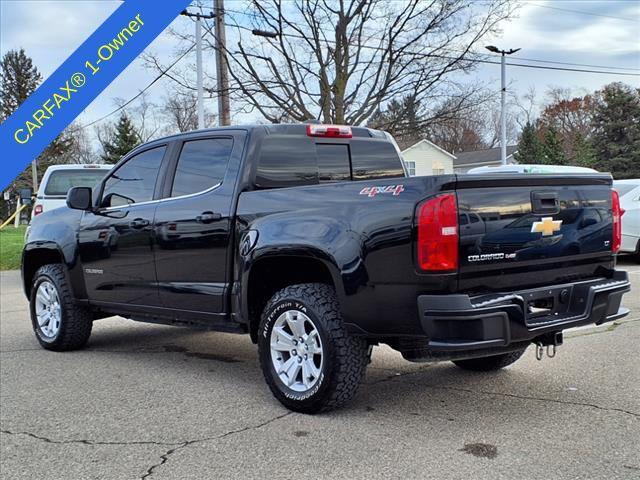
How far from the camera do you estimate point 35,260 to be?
7.07 m

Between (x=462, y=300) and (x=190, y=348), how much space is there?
3725 millimetres

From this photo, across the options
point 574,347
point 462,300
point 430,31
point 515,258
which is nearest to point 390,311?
point 462,300

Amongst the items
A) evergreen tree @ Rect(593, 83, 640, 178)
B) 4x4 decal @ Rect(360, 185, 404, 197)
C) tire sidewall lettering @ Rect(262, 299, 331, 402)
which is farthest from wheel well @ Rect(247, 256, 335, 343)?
evergreen tree @ Rect(593, 83, 640, 178)

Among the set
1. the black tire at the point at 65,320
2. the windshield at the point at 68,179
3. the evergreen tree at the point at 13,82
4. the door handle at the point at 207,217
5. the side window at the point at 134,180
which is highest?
the evergreen tree at the point at 13,82

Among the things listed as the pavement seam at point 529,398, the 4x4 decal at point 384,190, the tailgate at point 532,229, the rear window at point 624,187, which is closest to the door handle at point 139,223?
the 4x4 decal at point 384,190

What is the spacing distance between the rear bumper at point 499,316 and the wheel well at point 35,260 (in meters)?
4.30

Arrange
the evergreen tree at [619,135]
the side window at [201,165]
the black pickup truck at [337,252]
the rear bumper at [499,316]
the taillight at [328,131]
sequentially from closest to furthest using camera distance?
1. the rear bumper at [499,316]
2. the black pickup truck at [337,252]
3. the side window at [201,165]
4. the taillight at [328,131]
5. the evergreen tree at [619,135]

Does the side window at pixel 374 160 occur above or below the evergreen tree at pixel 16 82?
below

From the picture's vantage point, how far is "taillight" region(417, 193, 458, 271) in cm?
375

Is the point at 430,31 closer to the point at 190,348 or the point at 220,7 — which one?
the point at 220,7

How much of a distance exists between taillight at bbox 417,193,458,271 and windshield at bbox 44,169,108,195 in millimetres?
10088

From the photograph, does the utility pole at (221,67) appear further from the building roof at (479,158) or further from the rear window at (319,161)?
the building roof at (479,158)

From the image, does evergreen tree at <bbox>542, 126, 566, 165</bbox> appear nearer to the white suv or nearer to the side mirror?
the white suv

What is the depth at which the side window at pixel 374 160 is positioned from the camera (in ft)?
18.6
